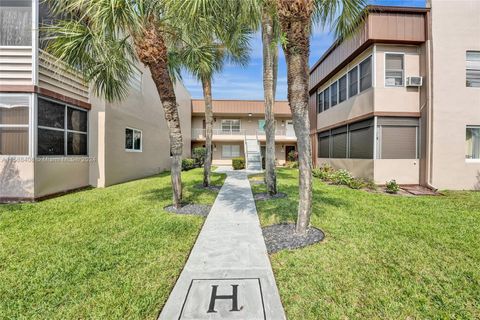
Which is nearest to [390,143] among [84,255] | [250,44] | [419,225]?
[419,225]

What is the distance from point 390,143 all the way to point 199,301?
31.3 feet

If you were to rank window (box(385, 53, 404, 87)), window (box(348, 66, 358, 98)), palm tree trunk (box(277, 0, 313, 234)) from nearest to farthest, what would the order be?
palm tree trunk (box(277, 0, 313, 234)) → window (box(385, 53, 404, 87)) → window (box(348, 66, 358, 98))

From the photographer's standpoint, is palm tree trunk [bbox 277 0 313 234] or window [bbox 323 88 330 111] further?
window [bbox 323 88 330 111]

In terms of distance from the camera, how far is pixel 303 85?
4168 millimetres

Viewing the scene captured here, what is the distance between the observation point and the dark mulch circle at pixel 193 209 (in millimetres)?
6113

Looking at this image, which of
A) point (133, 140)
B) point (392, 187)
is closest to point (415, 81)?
point (392, 187)

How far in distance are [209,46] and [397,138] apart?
7902 mm

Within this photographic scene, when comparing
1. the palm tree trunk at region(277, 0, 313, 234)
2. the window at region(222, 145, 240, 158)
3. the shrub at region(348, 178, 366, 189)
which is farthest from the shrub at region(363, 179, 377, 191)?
the window at region(222, 145, 240, 158)

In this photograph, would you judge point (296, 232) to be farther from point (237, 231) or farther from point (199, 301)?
point (199, 301)

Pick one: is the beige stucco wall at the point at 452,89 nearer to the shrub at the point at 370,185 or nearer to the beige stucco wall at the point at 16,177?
the shrub at the point at 370,185

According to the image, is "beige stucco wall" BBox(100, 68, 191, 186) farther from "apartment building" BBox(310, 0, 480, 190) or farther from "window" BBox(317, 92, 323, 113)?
"window" BBox(317, 92, 323, 113)

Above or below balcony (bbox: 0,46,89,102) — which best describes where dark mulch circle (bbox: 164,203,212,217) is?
below

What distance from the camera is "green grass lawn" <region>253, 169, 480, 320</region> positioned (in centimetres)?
249

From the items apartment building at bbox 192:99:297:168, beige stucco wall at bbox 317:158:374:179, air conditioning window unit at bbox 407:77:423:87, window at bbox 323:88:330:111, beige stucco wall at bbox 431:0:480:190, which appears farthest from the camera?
apartment building at bbox 192:99:297:168
